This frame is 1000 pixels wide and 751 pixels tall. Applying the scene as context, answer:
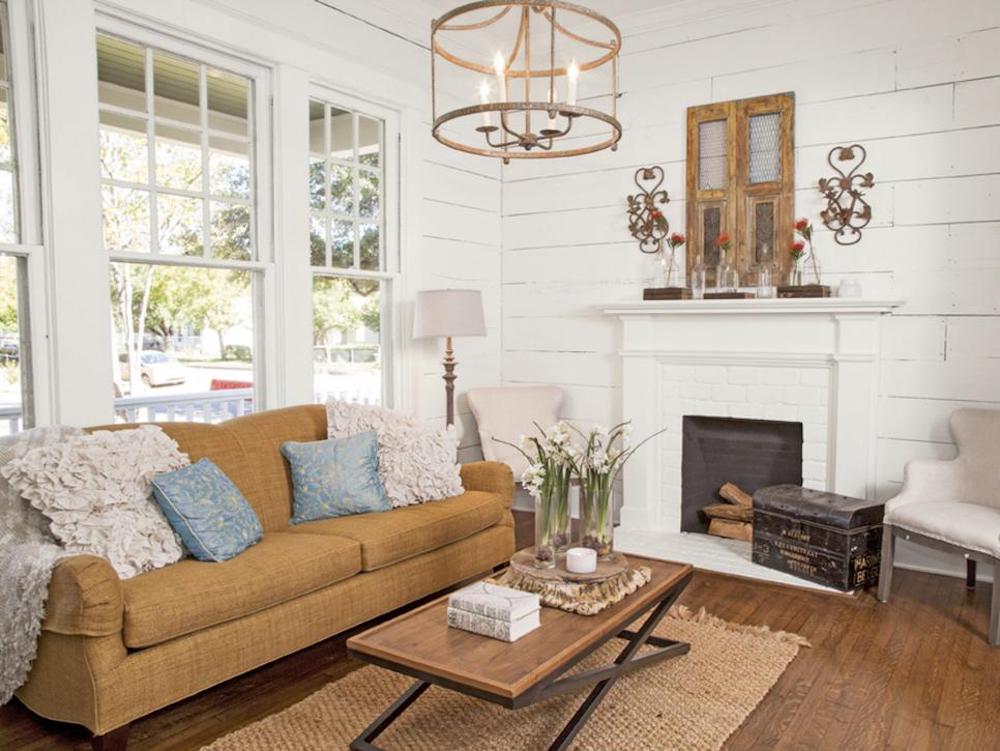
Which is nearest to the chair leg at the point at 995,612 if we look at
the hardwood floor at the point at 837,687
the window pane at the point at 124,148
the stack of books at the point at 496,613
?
the hardwood floor at the point at 837,687

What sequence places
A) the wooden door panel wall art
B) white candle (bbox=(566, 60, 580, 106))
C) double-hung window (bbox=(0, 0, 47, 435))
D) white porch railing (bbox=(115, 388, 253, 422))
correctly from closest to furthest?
white candle (bbox=(566, 60, 580, 106))
double-hung window (bbox=(0, 0, 47, 435))
white porch railing (bbox=(115, 388, 253, 422))
the wooden door panel wall art

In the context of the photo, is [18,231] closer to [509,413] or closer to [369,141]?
[369,141]

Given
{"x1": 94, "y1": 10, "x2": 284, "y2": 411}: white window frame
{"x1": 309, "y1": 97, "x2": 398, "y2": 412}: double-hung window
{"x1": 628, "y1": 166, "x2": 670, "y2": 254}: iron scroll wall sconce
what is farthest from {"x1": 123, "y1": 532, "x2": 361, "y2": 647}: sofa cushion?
{"x1": 628, "y1": 166, "x2": 670, "y2": 254}: iron scroll wall sconce

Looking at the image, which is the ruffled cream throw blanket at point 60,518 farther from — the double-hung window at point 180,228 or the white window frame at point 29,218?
the double-hung window at point 180,228

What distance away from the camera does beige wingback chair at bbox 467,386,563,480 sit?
4.91m

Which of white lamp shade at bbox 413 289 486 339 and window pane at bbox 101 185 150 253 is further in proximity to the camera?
white lamp shade at bbox 413 289 486 339

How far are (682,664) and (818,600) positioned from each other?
1.06 meters

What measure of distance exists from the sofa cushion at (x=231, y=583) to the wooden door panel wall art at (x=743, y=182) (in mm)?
2766

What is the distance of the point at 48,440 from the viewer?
2.75 metres

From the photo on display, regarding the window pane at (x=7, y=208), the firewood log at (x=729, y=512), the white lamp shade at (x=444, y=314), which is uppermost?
the window pane at (x=7, y=208)

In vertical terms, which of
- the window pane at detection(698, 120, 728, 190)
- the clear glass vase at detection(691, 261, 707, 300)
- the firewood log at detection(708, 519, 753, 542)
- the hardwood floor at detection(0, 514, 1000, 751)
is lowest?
the hardwood floor at detection(0, 514, 1000, 751)

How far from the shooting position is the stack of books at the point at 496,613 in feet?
7.33

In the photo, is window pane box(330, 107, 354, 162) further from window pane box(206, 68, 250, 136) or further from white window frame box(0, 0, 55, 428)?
white window frame box(0, 0, 55, 428)

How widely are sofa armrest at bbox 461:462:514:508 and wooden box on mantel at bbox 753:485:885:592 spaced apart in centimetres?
125
